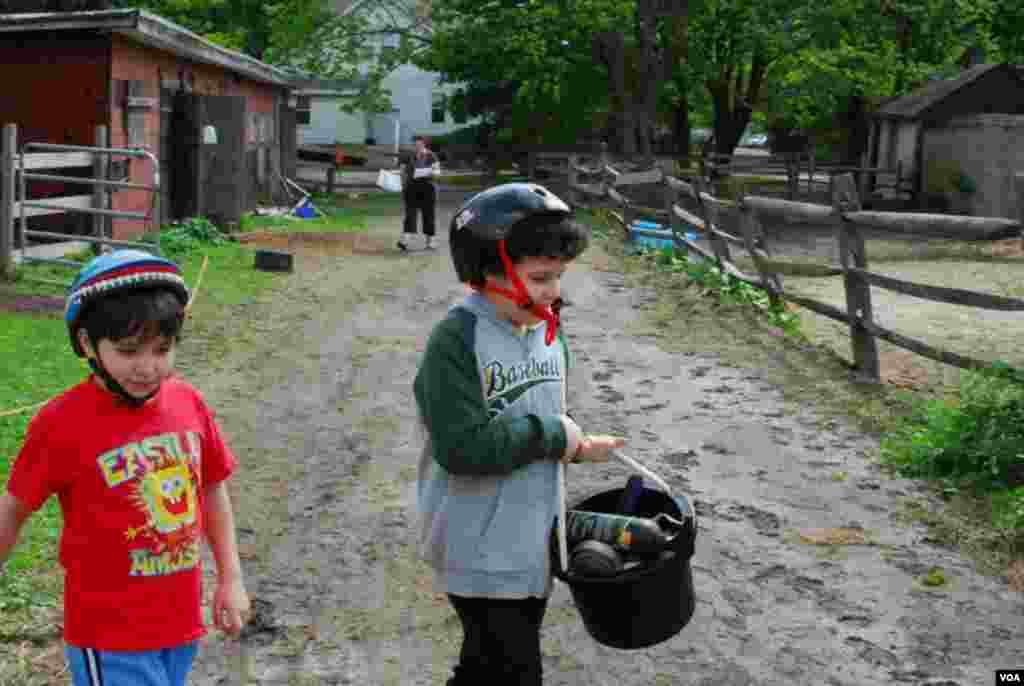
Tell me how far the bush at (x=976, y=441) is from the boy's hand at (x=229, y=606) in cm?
441

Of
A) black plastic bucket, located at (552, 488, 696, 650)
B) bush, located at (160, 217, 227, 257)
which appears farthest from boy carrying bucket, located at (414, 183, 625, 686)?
bush, located at (160, 217, 227, 257)

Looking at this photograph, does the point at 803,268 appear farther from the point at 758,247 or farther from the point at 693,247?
the point at 693,247

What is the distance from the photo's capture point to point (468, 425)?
286 centimetres

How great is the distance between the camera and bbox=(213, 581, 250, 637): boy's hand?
9.04 feet

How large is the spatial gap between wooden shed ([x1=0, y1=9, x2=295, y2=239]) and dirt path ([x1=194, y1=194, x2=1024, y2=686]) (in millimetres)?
6470

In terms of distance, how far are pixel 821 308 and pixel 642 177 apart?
1057cm

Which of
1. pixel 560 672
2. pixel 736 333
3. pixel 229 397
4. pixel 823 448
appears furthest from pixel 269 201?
pixel 560 672

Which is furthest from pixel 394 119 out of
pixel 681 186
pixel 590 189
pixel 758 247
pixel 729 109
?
pixel 758 247

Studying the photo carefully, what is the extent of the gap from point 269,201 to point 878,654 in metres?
23.0

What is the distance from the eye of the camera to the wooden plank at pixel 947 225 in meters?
7.36

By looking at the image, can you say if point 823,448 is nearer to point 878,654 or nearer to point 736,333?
point 878,654

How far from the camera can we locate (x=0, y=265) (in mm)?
12273

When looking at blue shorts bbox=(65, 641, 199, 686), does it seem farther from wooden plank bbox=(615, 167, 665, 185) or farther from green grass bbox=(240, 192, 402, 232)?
green grass bbox=(240, 192, 402, 232)

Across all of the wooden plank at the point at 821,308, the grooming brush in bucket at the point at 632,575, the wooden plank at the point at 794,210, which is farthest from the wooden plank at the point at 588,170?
the grooming brush in bucket at the point at 632,575
